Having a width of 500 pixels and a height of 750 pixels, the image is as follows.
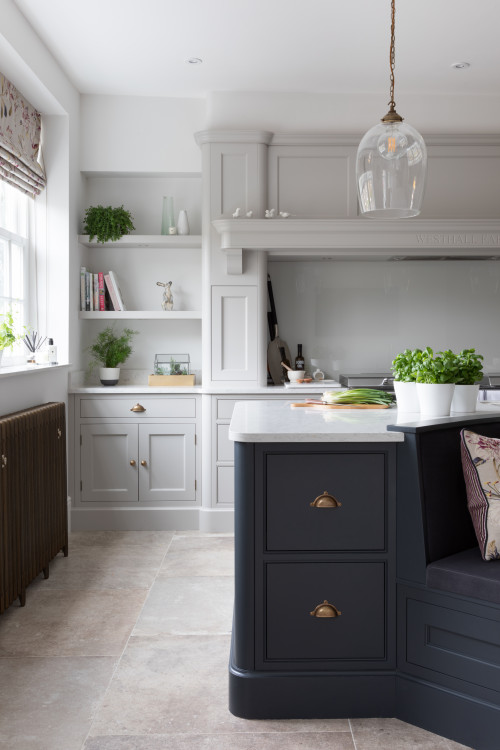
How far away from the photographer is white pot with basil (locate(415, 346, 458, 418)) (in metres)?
2.49

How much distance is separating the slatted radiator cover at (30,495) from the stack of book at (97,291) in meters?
1.04

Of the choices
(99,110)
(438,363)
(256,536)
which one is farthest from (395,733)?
(99,110)

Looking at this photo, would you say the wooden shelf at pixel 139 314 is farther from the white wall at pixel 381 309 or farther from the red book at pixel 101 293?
the white wall at pixel 381 309

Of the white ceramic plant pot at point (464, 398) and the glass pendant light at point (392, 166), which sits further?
the white ceramic plant pot at point (464, 398)

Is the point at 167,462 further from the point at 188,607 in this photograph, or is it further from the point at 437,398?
the point at 437,398

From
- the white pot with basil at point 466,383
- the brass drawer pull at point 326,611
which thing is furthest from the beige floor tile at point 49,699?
the white pot with basil at point 466,383

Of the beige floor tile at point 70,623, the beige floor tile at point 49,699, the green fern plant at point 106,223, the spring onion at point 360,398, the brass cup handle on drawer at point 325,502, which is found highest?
the green fern plant at point 106,223

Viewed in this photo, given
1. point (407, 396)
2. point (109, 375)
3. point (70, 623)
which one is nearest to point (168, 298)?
point (109, 375)

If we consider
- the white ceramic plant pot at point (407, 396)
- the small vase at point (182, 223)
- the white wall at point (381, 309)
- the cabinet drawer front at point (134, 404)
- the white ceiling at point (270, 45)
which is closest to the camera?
the white ceramic plant pot at point (407, 396)

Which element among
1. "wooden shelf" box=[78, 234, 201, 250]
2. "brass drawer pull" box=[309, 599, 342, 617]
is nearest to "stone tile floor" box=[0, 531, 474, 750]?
"brass drawer pull" box=[309, 599, 342, 617]

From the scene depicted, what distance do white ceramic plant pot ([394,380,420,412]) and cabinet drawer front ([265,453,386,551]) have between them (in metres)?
0.48

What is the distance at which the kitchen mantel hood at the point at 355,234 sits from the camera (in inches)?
170

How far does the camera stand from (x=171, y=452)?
14.9 ft

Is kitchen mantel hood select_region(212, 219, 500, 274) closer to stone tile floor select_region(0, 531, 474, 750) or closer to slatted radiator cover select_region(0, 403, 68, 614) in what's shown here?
slatted radiator cover select_region(0, 403, 68, 614)
